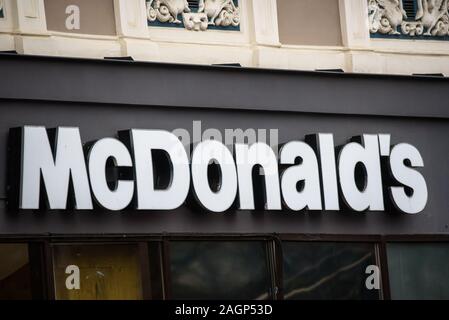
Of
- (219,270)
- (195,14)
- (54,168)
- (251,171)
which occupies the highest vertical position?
(195,14)

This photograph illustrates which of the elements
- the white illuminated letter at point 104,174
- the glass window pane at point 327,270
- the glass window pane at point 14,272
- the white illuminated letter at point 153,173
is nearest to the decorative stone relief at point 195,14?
the white illuminated letter at point 153,173

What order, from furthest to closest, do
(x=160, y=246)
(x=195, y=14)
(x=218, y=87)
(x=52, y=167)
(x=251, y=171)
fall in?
(x=195, y=14) < (x=218, y=87) < (x=251, y=171) < (x=160, y=246) < (x=52, y=167)

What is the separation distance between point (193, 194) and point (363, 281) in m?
2.51

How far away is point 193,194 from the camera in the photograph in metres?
16.7

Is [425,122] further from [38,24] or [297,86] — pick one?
[38,24]

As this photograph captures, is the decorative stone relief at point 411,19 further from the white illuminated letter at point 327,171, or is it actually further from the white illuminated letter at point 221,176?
the white illuminated letter at point 221,176

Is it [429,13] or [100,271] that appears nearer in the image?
[100,271]

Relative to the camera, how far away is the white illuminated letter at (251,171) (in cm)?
1709

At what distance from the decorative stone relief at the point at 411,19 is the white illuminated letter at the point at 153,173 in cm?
341

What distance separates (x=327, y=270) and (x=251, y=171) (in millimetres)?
1512

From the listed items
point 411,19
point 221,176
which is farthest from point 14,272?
point 411,19

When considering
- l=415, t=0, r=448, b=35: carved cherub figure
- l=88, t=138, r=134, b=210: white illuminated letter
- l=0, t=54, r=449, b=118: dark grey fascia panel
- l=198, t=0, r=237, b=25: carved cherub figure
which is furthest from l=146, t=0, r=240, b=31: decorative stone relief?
l=415, t=0, r=448, b=35: carved cherub figure

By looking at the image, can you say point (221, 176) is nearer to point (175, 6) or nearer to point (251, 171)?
point (251, 171)

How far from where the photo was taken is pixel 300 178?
57.2ft
